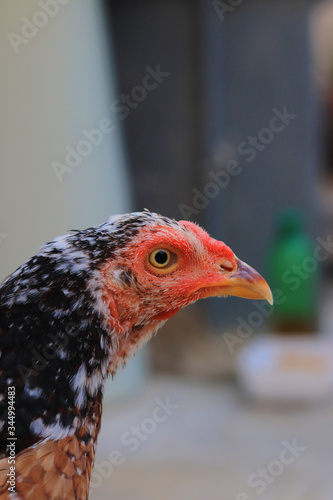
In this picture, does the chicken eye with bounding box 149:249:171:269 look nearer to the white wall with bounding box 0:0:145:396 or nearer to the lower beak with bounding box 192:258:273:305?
the lower beak with bounding box 192:258:273:305

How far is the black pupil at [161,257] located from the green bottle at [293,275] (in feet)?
9.43

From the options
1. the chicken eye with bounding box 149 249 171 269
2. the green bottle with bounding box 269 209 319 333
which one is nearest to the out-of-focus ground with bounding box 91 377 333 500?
the green bottle with bounding box 269 209 319 333

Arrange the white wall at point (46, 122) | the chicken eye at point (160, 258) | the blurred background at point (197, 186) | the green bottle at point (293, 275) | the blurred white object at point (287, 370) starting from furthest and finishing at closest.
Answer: the green bottle at point (293, 275), the blurred white object at point (287, 370), the blurred background at point (197, 186), the white wall at point (46, 122), the chicken eye at point (160, 258)

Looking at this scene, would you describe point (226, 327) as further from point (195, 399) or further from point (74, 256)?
point (74, 256)

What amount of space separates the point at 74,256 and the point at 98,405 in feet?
0.77

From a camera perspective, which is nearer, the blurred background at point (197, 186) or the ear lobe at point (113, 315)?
the ear lobe at point (113, 315)

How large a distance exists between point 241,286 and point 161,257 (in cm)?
16

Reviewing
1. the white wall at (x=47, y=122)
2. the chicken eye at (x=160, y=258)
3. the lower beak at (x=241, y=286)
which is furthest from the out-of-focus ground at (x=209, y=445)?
the chicken eye at (x=160, y=258)

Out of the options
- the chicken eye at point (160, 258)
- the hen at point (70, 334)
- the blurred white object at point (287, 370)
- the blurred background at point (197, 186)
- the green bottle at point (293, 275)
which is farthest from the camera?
the green bottle at point (293, 275)

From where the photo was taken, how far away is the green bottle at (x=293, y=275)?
12.8 ft

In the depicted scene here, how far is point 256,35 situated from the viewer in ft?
13.0

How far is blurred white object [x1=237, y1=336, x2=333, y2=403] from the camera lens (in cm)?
348

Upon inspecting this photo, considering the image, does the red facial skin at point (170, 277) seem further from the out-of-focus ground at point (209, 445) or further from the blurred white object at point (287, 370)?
the blurred white object at point (287, 370)

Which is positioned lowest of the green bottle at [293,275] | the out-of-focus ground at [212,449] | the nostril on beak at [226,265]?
the out-of-focus ground at [212,449]
